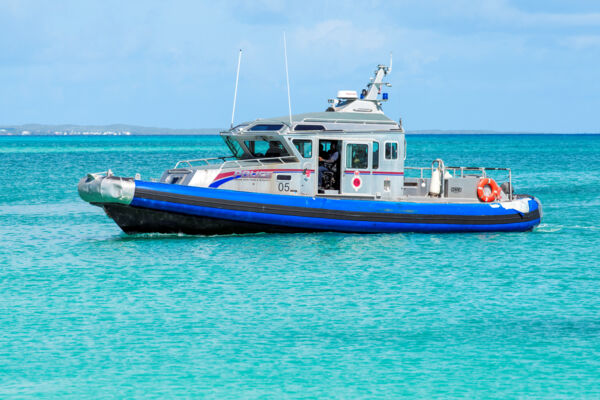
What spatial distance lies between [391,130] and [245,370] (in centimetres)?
1038

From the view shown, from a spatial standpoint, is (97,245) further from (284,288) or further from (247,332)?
(247,332)

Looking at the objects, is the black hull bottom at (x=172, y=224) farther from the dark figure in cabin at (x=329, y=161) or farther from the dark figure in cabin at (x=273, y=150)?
the dark figure in cabin at (x=273, y=150)

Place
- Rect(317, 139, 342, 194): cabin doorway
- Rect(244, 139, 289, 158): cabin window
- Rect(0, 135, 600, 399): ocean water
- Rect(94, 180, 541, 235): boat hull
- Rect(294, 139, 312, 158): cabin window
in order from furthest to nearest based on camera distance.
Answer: Rect(317, 139, 342, 194): cabin doorway < Rect(244, 139, 289, 158): cabin window < Rect(294, 139, 312, 158): cabin window < Rect(94, 180, 541, 235): boat hull < Rect(0, 135, 600, 399): ocean water

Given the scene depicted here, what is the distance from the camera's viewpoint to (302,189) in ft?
62.5

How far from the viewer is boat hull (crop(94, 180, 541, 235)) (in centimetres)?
1817

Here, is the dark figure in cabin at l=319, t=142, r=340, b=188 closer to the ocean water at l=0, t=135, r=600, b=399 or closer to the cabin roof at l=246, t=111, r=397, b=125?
the cabin roof at l=246, t=111, r=397, b=125

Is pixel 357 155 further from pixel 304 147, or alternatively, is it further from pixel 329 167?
pixel 304 147

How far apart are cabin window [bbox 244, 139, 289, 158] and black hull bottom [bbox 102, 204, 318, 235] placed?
1704 mm

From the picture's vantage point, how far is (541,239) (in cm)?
2075

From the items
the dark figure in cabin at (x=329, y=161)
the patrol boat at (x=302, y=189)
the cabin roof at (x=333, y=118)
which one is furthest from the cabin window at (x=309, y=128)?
Result: the dark figure in cabin at (x=329, y=161)

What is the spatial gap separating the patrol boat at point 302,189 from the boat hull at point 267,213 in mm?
21

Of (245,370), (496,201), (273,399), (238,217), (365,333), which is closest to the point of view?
(273,399)

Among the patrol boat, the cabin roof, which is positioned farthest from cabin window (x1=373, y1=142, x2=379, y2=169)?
the cabin roof

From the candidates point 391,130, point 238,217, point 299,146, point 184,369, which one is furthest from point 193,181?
point 184,369
